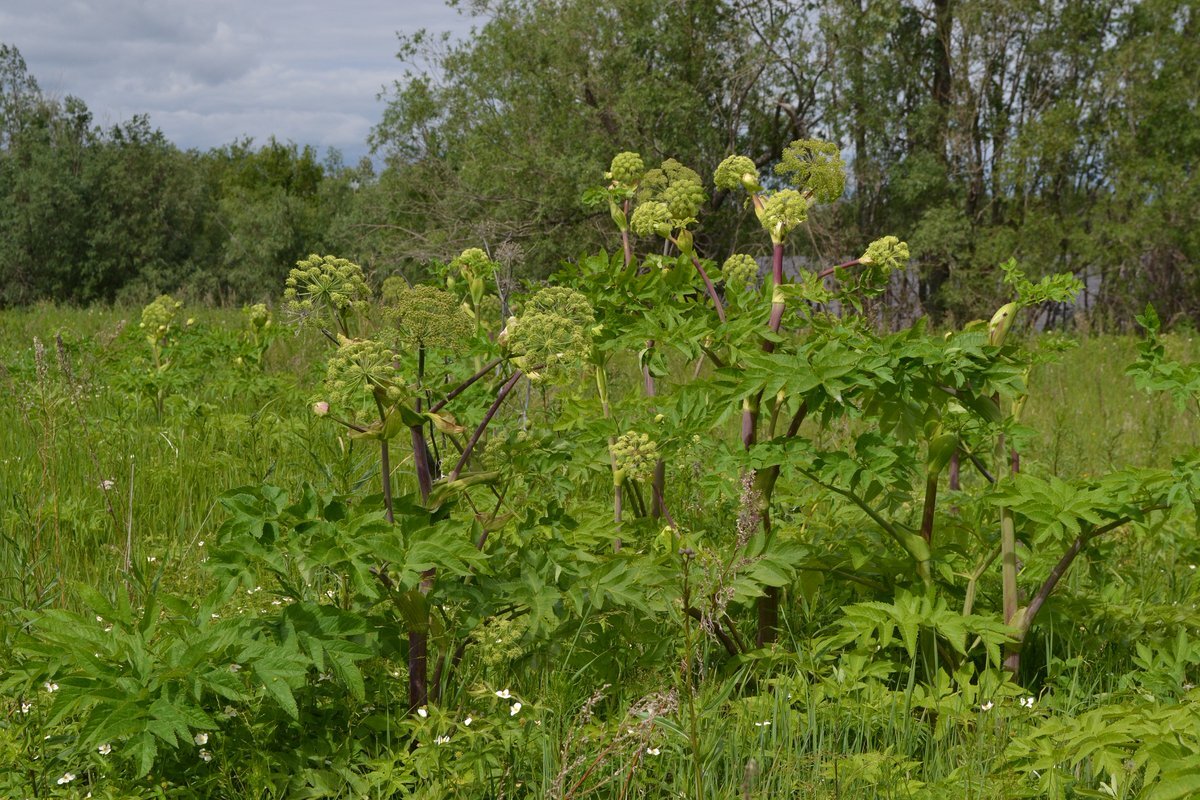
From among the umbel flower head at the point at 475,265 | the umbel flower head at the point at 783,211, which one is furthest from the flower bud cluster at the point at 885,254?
the umbel flower head at the point at 475,265

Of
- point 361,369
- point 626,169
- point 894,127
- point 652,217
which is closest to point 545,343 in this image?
point 361,369

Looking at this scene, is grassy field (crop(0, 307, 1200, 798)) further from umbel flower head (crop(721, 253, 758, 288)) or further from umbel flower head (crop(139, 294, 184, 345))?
umbel flower head (crop(139, 294, 184, 345))

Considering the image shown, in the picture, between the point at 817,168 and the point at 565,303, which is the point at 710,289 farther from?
the point at 565,303

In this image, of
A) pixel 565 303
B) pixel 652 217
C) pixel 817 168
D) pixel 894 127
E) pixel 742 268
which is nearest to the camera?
pixel 565 303

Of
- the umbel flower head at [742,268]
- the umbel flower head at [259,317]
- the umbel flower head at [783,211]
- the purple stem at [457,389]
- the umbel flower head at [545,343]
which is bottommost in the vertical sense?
the purple stem at [457,389]

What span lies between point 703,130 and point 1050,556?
14358mm

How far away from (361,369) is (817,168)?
1579 mm

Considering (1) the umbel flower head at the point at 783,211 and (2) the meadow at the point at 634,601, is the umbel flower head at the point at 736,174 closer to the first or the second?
(2) the meadow at the point at 634,601

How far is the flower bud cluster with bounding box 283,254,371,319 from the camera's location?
2.41 meters

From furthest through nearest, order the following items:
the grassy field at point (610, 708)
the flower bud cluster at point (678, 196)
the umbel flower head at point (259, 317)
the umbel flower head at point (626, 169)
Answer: the umbel flower head at point (259, 317) < the umbel flower head at point (626, 169) < the flower bud cluster at point (678, 196) < the grassy field at point (610, 708)

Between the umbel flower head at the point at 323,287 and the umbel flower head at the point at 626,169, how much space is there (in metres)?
1.39

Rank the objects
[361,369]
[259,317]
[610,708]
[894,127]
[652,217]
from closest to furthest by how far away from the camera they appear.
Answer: [361,369]
[610,708]
[652,217]
[259,317]
[894,127]

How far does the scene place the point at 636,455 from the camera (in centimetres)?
275

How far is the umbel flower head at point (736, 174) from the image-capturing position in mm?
3154
